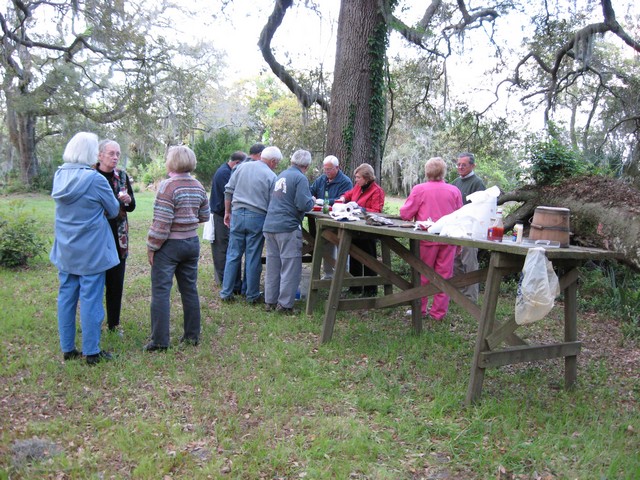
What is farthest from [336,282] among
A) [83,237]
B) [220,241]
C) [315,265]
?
[220,241]

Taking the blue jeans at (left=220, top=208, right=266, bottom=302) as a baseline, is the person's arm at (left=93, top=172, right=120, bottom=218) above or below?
above

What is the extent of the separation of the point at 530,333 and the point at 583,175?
2431 mm

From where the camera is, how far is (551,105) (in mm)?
13234

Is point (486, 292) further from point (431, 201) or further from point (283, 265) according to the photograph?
point (283, 265)

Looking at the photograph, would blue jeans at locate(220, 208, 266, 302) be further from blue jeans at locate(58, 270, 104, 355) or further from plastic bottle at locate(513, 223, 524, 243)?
plastic bottle at locate(513, 223, 524, 243)

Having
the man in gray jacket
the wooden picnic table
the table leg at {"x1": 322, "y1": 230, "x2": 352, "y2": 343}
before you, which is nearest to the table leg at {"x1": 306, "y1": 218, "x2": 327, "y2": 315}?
the wooden picnic table

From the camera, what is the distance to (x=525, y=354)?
13.3ft

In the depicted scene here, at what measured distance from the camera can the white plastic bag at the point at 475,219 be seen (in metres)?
4.16

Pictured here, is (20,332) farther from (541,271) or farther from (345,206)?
(541,271)

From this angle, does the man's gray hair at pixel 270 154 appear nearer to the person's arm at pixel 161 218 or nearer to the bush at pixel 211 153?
the person's arm at pixel 161 218

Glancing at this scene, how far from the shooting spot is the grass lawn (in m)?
3.16

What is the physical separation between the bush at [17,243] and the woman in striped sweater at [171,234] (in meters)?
4.67

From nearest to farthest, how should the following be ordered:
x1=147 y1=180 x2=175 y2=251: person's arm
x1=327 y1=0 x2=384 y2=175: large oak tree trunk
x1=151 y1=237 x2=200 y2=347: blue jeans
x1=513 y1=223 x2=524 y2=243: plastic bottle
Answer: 1. x1=513 y1=223 x2=524 y2=243: plastic bottle
2. x1=147 y1=180 x2=175 y2=251: person's arm
3. x1=151 y1=237 x2=200 y2=347: blue jeans
4. x1=327 y1=0 x2=384 y2=175: large oak tree trunk

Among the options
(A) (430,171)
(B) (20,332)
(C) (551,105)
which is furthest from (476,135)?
(B) (20,332)
